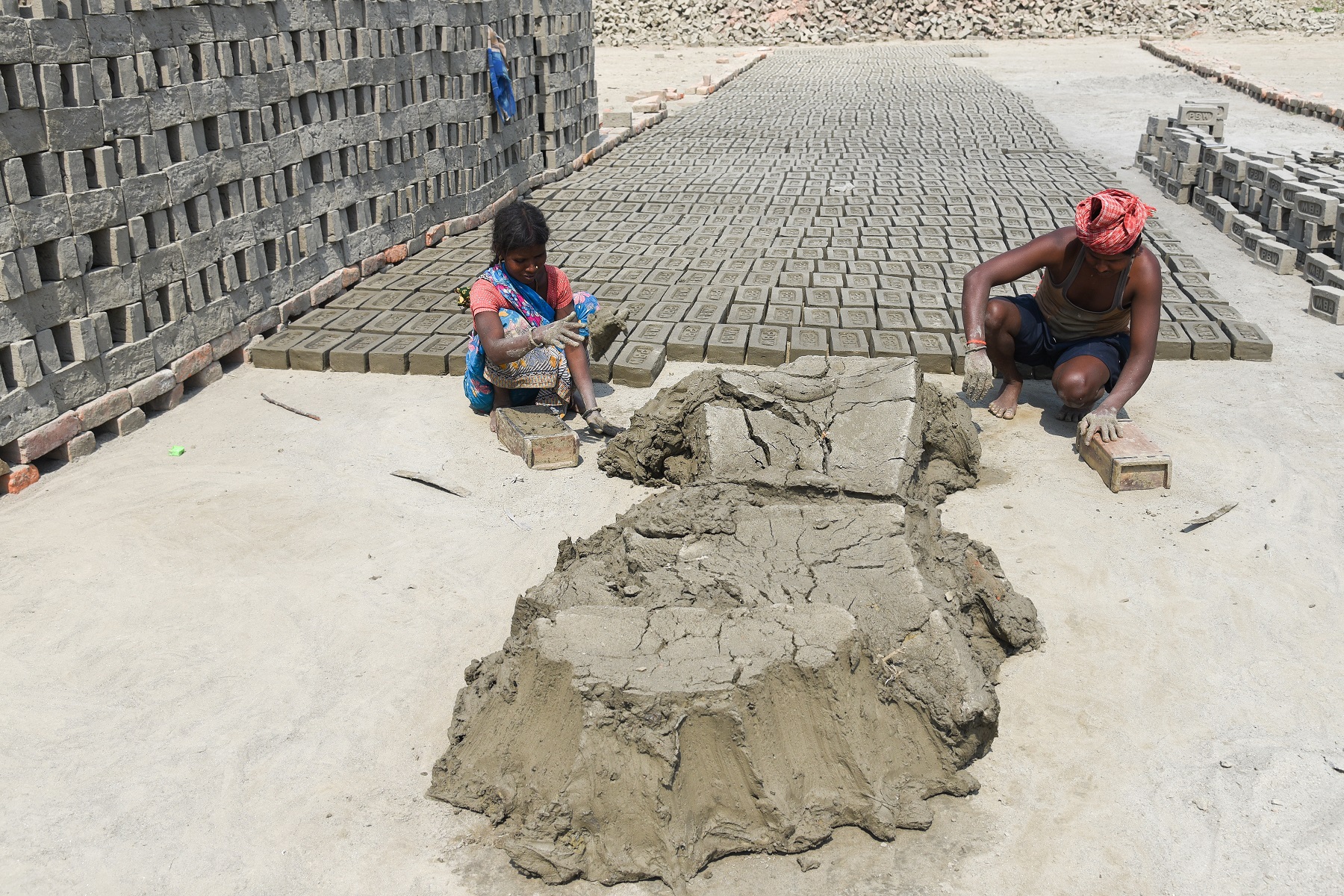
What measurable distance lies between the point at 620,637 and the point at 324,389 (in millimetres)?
3366

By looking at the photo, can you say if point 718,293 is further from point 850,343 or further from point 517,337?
point 517,337

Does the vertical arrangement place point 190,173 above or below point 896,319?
above

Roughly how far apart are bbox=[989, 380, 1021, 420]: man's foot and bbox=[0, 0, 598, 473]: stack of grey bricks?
3.99 meters

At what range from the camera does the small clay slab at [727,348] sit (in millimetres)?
5719

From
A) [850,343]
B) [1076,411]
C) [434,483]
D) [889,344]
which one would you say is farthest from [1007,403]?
[434,483]

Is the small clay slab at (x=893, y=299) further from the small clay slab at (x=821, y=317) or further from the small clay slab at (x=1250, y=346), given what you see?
the small clay slab at (x=1250, y=346)

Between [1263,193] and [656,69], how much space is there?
1602 cm

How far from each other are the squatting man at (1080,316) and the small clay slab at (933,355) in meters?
0.40

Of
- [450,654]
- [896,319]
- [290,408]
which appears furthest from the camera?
[896,319]

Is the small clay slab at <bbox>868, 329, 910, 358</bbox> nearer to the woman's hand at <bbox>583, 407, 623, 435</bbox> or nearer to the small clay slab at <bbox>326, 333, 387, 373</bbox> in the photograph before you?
the woman's hand at <bbox>583, 407, 623, 435</bbox>

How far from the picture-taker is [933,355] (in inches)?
→ 220

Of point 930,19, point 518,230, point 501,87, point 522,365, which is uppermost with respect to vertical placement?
point 930,19

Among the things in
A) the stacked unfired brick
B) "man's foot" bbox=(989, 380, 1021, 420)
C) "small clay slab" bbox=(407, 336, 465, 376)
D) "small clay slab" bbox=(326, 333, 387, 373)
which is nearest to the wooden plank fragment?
"man's foot" bbox=(989, 380, 1021, 420)

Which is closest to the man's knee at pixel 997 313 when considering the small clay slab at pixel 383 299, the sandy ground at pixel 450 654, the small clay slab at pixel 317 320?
the sandy ground at pixel 450 654
